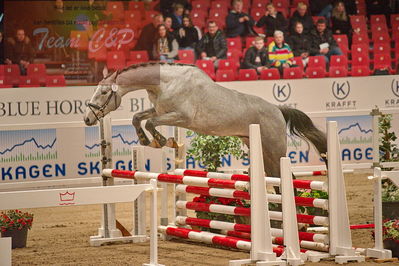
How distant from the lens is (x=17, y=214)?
7.36m

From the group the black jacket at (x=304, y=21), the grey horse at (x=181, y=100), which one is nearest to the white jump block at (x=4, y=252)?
the grey horse at (x=181, y=100)

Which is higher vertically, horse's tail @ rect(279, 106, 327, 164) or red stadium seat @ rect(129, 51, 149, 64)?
red stadium seat @ rect(129, 51, 149, 64)

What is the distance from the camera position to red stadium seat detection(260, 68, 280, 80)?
12.7 m

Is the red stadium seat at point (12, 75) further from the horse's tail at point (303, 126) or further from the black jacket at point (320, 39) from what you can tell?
the black jacket at point (320, 39)

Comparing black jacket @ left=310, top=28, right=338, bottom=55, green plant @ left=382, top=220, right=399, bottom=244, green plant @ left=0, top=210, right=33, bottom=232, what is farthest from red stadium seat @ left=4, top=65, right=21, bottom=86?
green plant @ left=382, top=220, right=399, bottom=244

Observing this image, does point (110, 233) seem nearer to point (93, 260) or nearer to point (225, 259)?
point (93, 260)

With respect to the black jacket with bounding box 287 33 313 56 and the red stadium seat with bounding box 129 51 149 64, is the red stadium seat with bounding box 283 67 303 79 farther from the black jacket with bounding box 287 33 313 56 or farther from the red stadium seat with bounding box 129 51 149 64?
the red stadium seat with bounding box 129 51 149 64

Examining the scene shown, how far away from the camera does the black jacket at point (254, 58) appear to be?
12867mm

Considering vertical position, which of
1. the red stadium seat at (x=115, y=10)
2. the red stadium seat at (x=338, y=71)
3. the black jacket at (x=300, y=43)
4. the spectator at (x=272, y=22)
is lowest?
the red stadium seat at (x=338, y=71)

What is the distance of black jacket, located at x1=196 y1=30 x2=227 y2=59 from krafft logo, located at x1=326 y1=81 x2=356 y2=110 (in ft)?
5.94

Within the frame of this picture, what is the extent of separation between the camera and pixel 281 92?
1205 centimetres

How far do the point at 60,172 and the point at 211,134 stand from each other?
3.35 m

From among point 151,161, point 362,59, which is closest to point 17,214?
point 151,161

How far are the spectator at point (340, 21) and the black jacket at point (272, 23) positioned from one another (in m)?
0.98
